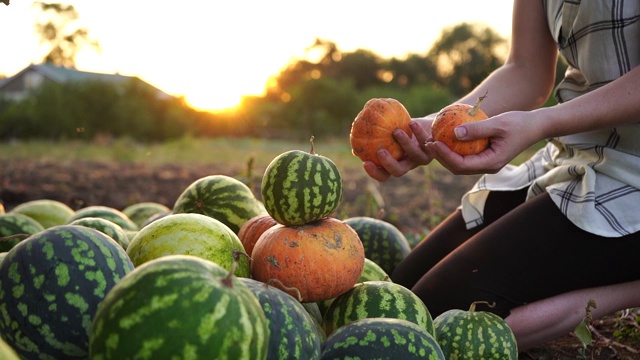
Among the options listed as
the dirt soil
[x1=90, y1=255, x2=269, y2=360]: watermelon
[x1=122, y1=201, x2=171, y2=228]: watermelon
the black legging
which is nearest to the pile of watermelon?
[x1=90, y1=255, x2=269, y2=360]: watermelon

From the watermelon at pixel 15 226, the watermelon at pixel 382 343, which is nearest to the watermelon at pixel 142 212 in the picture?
the watermelon at pixel 15 226

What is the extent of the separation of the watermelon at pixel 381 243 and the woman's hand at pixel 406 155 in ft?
1.69

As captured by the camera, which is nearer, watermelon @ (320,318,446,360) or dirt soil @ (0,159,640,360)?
watermelon @ (320,318,446,360)

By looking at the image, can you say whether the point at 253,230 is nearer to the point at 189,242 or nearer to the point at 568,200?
the point at 189,242

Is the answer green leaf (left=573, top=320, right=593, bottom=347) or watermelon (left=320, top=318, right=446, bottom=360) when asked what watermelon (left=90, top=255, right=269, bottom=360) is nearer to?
watermelon (left=320, top=318, right=446, bottom=360)

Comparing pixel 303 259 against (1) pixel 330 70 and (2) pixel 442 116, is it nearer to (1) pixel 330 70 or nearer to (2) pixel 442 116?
(2) pixel 442 116

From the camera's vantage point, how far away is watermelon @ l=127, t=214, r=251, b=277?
214cm

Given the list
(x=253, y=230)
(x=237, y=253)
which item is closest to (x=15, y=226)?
(x=253, y=230)

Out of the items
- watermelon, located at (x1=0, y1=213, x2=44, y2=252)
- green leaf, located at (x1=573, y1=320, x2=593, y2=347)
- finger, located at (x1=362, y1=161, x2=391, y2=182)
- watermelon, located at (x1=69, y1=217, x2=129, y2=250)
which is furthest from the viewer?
watermelon, located at (x1=0, y1=213, x2=44, y2=252)

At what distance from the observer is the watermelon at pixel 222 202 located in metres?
2.88

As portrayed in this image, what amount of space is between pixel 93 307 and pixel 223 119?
28.3 m

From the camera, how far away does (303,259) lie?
2.20 m

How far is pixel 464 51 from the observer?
2249 inches

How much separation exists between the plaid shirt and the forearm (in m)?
0.19
